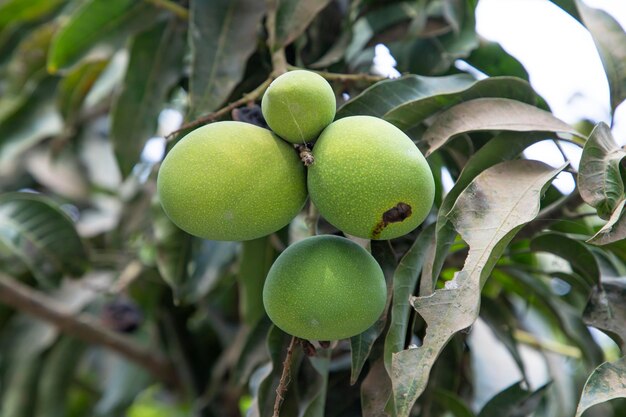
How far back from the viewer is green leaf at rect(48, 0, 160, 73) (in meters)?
1.28

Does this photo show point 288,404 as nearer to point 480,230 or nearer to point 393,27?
point 480,230

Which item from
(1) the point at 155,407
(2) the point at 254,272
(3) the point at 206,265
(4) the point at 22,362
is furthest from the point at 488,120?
(1) the point at 155,407

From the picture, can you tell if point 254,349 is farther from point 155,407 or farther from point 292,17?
point 155,407

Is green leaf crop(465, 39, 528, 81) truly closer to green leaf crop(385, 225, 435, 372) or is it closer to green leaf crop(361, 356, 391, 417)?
green leaf crop(385, 225, 435, 372)

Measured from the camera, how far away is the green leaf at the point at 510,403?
96cm

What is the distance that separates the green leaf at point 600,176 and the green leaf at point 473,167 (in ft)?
0.33

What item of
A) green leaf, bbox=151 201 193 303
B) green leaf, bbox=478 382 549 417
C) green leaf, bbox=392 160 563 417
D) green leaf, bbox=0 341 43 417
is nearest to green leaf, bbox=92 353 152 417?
green leaf, bbox=0 341 43 417

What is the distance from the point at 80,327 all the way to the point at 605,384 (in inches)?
41.3

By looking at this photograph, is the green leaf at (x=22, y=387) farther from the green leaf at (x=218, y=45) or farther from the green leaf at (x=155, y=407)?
the green leaf at (x=218, y=45)

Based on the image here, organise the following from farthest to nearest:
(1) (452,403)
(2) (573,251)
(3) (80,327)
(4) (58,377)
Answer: (4) (58,377) → (3) (80,327) → (1) (452,403) → (2) (573,251)

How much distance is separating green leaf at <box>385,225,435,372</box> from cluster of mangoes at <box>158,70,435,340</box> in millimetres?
22

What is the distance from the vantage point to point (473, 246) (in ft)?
2.21

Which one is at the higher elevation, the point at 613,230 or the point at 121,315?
the point at 613,230

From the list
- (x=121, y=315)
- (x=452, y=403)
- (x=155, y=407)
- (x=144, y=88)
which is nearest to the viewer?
(x=452, y=403)
